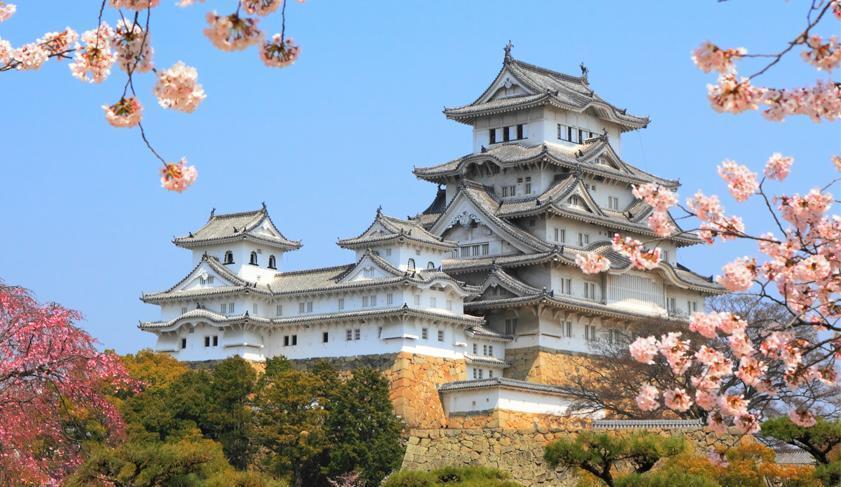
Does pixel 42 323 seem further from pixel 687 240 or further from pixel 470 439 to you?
pixel 687 240

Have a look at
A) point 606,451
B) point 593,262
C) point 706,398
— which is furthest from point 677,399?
point 606,451

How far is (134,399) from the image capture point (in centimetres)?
4669

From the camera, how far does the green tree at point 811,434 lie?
29.0 meters

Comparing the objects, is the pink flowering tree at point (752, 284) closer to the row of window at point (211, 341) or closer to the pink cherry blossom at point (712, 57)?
the pink cherry blossom at point (712, 57)

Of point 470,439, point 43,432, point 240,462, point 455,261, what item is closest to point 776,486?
point 470,439

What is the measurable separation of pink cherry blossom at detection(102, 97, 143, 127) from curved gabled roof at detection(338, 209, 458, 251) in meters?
42.6

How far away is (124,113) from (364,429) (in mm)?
35483

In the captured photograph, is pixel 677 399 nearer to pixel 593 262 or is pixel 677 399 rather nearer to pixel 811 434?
pixel 593 262

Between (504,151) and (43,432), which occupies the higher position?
(504,151)

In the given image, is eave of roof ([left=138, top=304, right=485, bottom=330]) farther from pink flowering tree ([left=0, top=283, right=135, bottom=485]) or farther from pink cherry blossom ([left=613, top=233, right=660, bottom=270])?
pink cherry blossom ([left=613, top=233, right=660, bottom=270])

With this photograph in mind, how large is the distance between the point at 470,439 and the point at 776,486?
11413 mm

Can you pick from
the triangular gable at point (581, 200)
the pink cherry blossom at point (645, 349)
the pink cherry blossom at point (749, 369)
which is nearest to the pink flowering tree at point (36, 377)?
the pink cherry blossom at point (645, 349)

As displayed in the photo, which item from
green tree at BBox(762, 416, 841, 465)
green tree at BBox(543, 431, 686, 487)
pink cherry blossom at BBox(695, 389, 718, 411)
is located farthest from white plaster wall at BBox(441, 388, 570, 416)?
pink cherry blossom at BBox(695, 389, 718, 411)

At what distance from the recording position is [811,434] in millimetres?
29359
